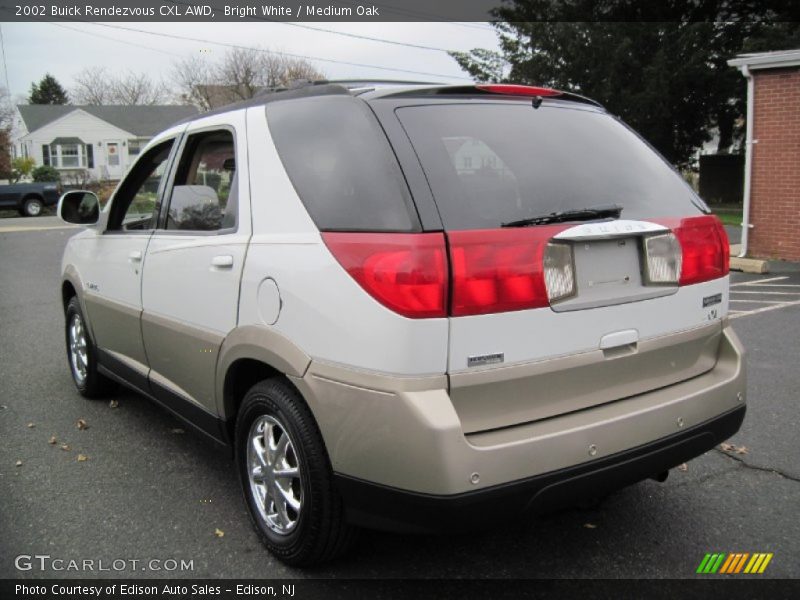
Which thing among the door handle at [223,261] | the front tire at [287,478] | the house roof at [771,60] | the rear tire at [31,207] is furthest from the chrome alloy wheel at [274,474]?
the rear tire at [31,207]

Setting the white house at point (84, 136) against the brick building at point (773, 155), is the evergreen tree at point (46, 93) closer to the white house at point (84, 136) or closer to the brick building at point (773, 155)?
the white house at point (84, 136)

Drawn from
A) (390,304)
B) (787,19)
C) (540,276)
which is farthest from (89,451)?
(787,19)

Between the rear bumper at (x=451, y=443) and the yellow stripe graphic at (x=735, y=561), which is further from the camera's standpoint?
the yellow stripe graphic at (x=735, y=561)

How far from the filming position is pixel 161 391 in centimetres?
369

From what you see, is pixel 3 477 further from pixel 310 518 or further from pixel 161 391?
pixel 310 518

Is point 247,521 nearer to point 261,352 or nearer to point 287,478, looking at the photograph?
point 287,478

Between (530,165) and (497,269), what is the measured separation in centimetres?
57

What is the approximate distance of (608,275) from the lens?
251 centimetres

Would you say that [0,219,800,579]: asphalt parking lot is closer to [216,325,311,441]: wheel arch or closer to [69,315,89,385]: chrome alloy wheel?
[69,315,89,385]: chrome alloy wheel

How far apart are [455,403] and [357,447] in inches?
14.1

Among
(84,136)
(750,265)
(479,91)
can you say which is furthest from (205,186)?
(84,136)

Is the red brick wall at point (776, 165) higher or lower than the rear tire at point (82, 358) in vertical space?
higher

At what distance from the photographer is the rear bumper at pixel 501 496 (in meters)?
2.21

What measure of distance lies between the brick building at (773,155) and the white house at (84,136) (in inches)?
1805
